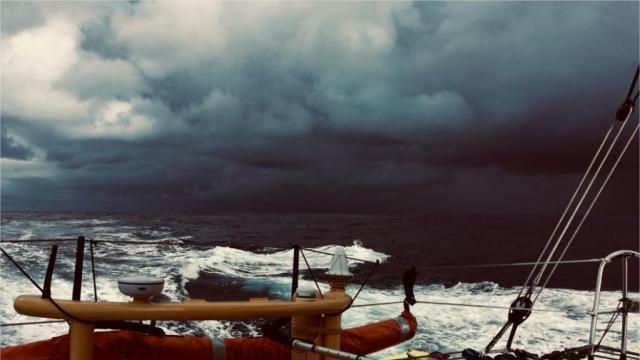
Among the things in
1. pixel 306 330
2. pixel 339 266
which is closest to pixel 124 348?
pixel 306 330

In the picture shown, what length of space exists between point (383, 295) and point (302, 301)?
15.3 m

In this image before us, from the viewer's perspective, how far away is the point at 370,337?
5332mm

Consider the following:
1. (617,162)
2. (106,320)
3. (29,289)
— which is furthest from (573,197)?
(29,289)

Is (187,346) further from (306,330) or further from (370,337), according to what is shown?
(370,337)

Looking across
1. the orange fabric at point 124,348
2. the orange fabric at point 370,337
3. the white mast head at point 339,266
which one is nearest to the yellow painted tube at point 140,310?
the orange fabric at point 124,348

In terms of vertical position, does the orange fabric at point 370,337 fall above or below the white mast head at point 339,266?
below

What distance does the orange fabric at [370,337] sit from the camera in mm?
5203

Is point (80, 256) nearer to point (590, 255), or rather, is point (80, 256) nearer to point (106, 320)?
point (106, 320)

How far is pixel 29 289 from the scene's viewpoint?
16.0 meters

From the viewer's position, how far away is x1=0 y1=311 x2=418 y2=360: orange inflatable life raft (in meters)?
4.10

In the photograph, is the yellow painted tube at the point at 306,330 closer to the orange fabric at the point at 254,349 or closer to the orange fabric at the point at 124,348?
the orange fabric at the point at 254,349

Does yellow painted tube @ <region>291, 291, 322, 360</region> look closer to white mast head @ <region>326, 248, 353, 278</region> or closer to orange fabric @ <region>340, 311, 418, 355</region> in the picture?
white mast head @ <region>326, 248, 353, 278</region>

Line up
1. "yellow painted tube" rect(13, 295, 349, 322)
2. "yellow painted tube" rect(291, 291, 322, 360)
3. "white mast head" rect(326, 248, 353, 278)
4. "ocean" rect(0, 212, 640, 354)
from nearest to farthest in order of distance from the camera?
"yellow painted tube" rect(13, 295, 349, 322) < "yellow painted tube" rect(291, 291, 322, 360) < "white mast head" rect(326, 248, 353, 278) < "ocean" rect(0, 212, 640, 354)

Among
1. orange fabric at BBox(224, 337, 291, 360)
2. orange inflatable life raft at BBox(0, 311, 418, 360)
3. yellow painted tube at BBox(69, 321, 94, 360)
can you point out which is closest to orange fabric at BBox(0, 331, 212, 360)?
orange inflatable life raft at BBox(0, 311, 418, 360)
